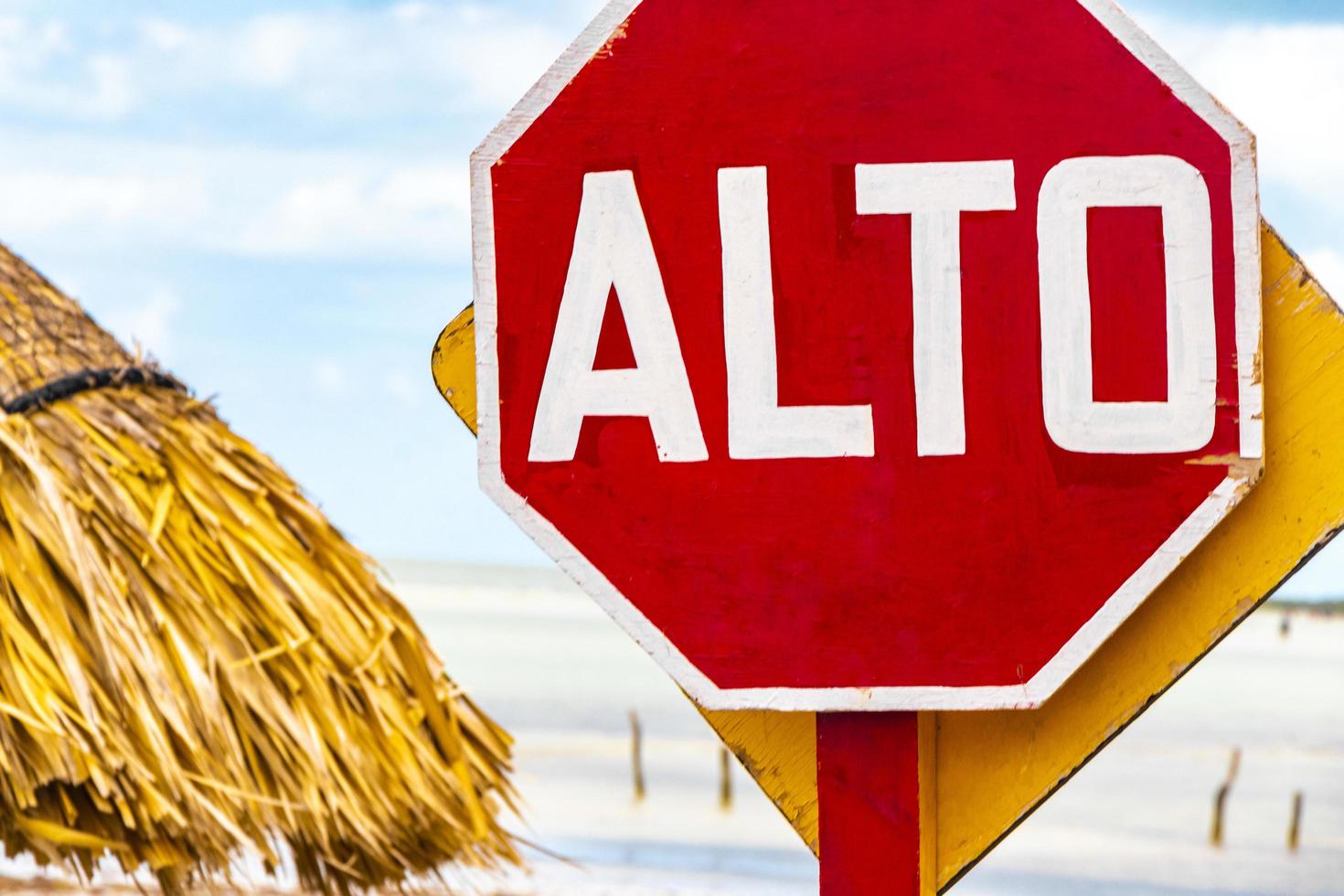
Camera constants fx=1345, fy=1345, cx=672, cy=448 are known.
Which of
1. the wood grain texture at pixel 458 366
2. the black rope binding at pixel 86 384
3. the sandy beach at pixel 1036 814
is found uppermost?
the black rope binding at pixel 86 384

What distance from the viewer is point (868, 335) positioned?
3.59ft

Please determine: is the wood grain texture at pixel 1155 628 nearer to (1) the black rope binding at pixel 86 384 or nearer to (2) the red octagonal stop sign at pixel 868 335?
(2) the red octagonal stop sign at pixel 868 335

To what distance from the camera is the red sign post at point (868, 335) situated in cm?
106

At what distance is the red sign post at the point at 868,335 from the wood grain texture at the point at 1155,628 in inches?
3.5

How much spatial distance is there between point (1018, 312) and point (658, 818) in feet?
54.5

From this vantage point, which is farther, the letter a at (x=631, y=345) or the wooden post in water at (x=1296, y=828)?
the wooden post in water at (x=1296, y=828)

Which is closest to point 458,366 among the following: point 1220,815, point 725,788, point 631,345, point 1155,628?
point 631,345

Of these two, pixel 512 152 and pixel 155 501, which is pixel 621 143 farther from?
pixel 155 501

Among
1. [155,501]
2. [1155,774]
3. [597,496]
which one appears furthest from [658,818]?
[597,496]

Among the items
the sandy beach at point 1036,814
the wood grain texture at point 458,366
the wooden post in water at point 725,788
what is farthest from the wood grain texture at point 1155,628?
the wooden post in water at point 725,788

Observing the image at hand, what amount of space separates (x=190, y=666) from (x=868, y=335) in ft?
6.61

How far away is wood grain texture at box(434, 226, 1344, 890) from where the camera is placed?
43.7 inches

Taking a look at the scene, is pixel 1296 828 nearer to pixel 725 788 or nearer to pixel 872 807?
pixel 725 788

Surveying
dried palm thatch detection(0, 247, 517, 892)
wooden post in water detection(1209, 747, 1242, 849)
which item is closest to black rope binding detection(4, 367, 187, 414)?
dried palm thatch detection(0, 247, 517, 892)
